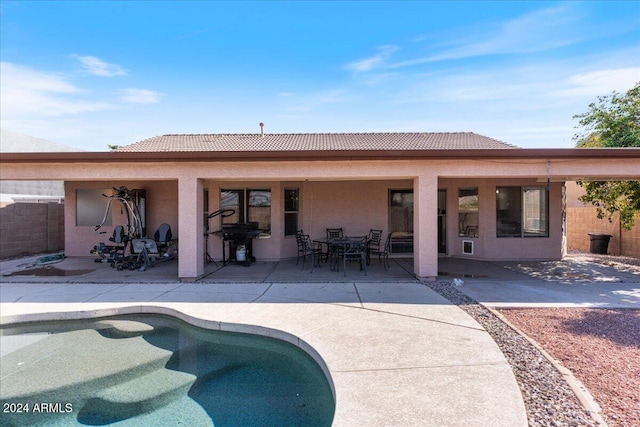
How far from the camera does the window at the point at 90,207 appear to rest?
39.9ft

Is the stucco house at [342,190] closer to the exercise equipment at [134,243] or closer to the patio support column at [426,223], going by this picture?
the patio support column at [426,223]

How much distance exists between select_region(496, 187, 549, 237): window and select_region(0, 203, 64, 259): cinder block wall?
16400 mm

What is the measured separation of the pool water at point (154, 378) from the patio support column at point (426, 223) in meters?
4.37

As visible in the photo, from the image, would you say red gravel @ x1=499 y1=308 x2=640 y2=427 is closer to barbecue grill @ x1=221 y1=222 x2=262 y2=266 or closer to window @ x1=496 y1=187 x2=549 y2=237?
window @ x1=496 y1=187 x2=549 y2=237

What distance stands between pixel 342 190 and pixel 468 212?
4.24 m

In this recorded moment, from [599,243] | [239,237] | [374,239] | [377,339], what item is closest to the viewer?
[377,339]

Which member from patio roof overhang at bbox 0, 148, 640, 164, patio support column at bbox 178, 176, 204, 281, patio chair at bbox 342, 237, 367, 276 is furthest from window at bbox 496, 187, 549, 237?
patio support column at bbox 178, 176, 204, 281

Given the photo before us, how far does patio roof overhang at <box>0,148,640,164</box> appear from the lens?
7.18m

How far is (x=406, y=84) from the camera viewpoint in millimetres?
13914

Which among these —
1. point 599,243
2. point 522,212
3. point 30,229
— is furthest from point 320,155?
point 599,243

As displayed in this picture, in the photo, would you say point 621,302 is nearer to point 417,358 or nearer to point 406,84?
point 417,358

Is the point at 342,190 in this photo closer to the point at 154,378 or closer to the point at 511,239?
the point at 511,239

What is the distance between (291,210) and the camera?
11.4 metres

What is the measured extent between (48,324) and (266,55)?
10.6m
